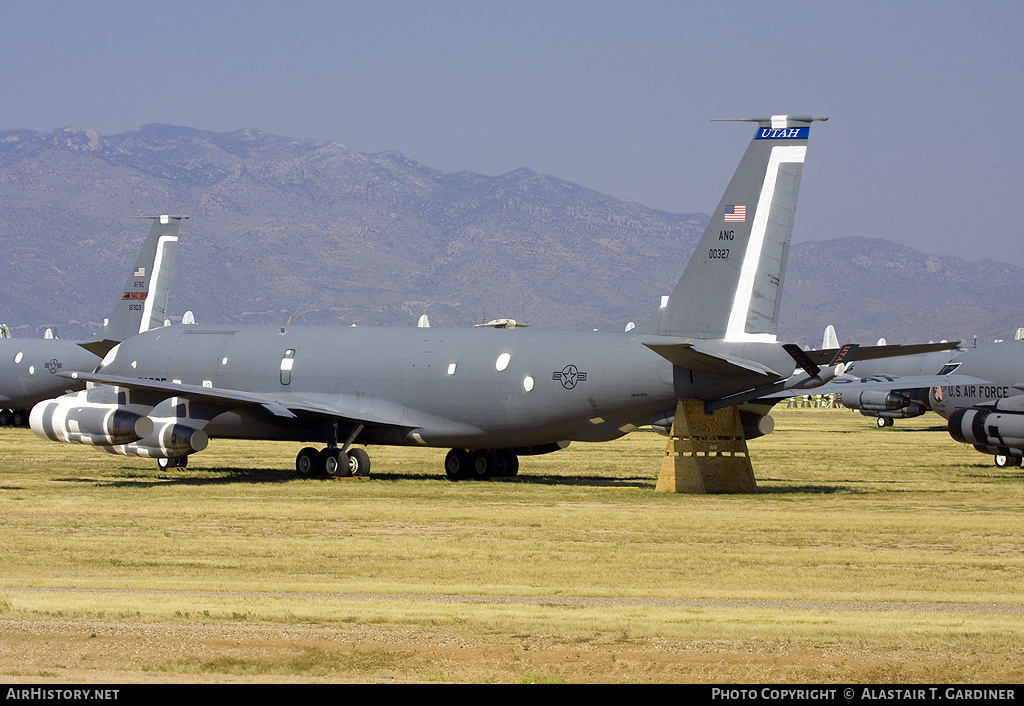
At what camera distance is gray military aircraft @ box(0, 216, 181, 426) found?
49.7 meters

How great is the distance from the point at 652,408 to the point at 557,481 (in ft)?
16.7

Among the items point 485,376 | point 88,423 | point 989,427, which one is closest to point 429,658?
point 485,376

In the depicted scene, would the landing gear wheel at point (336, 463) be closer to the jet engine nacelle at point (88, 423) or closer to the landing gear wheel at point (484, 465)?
A: the landing gear wheel at point (484, 465)

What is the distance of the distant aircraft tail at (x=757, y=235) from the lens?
28.8m

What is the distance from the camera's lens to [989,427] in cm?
4047

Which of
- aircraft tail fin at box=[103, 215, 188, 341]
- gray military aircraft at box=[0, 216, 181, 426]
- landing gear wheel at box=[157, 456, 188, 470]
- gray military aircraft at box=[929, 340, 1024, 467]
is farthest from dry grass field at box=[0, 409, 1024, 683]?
gray military aircraft at box=[0, 216, 181, 426]

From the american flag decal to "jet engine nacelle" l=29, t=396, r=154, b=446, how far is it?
13.5 metres

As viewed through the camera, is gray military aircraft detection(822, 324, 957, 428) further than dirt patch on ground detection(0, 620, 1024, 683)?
Yes

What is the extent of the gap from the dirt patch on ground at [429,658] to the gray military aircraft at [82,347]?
3380 cm

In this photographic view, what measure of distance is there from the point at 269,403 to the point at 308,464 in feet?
6.42

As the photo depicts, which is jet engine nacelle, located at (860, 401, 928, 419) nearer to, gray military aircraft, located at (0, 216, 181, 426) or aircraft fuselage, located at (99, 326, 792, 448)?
gray military aircraft, located at (0, 216, 181, 426)

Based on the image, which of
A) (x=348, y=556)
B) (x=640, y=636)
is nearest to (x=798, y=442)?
(x=348, y=556)

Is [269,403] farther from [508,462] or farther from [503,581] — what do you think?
[503,581]

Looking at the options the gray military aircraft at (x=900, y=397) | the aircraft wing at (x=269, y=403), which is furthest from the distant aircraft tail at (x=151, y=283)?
the gray military aircraft at (x=900, y=397)
